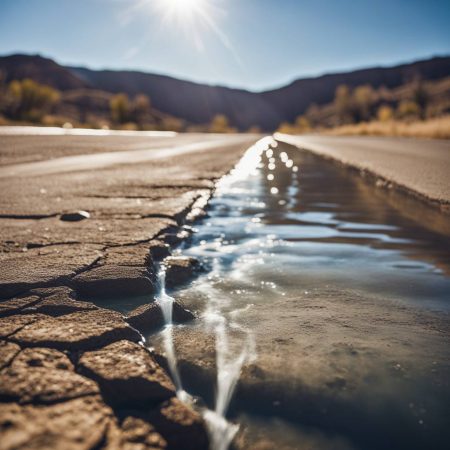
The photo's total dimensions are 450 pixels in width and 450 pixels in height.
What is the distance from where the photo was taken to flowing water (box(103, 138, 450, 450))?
3.69ft

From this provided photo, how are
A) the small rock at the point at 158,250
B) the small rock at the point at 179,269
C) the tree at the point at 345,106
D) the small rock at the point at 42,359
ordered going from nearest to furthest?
the small rock at the point at 42,359
the small rock at the point at 179,269
the small rock at the point at 158,250
the tree at the point at 345,106

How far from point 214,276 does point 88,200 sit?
2333 millimetres

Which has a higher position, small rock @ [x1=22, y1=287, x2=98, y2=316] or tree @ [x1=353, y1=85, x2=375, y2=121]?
tree @ [x1=353, y1=85, x2=375, y2=121]

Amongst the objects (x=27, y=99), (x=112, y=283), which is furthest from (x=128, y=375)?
(x=27, y=99)

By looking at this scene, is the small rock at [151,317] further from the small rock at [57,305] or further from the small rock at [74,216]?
the small rock at [74,216]

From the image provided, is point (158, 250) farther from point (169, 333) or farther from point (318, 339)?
point (318, 339)

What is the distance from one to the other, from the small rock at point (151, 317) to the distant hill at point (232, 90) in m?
147

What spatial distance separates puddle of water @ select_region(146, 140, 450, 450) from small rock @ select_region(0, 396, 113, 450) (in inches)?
10.7

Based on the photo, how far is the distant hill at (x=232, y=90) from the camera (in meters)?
144

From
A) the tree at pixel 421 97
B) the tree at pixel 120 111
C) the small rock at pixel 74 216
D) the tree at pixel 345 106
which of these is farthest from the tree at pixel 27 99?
the small rock at pixel 74 216

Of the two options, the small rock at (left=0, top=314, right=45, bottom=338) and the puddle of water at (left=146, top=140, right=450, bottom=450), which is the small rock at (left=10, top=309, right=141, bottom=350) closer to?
the small rock at (left=0, top=314, right=45, bottom=338)

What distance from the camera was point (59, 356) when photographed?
1308 millimetres

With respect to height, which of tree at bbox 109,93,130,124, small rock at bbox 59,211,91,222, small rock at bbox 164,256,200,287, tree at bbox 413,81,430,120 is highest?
tree at bbox 413,81,430,120

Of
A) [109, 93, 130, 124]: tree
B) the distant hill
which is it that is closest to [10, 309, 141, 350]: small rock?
[109, 93, 130, 124]: tree
